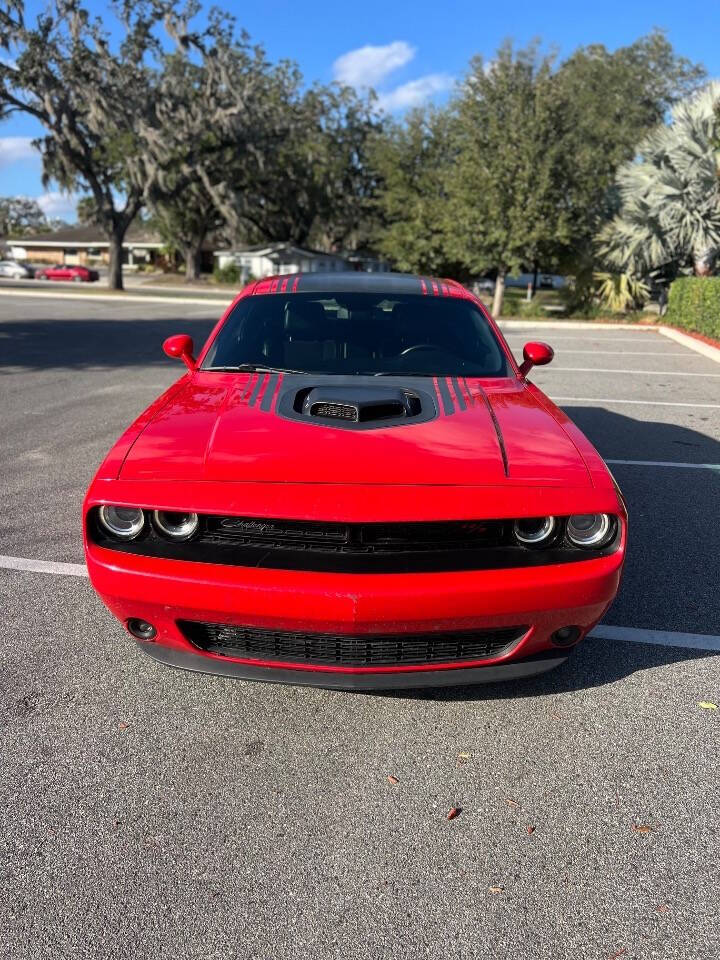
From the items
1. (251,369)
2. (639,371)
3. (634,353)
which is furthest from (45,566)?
(634,353)

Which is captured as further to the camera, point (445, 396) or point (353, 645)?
point (445, 396)

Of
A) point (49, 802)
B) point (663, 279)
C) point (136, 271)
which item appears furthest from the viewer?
point (136, 271)

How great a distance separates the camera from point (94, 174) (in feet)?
114

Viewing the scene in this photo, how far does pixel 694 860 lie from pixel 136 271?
75.4m

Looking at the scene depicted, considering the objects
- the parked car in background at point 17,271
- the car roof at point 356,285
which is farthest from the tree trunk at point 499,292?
the parked car in background at point 17,271

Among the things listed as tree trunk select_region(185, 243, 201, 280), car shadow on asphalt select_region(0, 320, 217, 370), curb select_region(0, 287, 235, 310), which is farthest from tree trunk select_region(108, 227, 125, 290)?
tree trunk select_region(185, 243, 201, 280)

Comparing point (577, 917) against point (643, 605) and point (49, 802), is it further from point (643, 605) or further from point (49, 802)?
point (643, 605)

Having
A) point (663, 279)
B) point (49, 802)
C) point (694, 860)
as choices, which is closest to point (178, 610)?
point (49, 802)

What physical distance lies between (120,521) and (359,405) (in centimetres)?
102

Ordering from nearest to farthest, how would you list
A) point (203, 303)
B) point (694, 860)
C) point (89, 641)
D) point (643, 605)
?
point (694, 860) < point (89, 641) < point (643, 605) < point (203, 303)

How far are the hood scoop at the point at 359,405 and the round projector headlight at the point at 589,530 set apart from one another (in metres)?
0.82

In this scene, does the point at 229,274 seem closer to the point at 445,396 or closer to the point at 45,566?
the point at 45,566

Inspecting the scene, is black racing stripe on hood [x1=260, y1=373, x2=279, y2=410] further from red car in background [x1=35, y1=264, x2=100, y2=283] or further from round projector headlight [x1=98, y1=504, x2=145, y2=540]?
red car in background [x1=35, y1=264, x2=100, y2=283]

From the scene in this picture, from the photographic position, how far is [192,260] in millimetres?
57938
